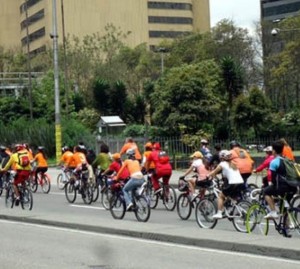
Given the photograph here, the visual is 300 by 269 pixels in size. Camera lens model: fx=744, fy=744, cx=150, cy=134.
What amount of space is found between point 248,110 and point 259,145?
1603 centimetres

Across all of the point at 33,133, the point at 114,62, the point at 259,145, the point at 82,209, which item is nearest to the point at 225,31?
the point at 114,62

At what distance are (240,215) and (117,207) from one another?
4220mm

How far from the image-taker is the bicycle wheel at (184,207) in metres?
17.6

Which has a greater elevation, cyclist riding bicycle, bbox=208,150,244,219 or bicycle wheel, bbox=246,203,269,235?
cyclist riding bicycle, bbox=208,150,244,219

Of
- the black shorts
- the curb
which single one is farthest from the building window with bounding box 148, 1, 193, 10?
the black shorts

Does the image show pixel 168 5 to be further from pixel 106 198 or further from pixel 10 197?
pixel 106 198

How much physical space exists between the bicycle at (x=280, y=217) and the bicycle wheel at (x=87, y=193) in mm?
9220

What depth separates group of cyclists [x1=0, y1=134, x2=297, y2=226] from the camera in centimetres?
1355

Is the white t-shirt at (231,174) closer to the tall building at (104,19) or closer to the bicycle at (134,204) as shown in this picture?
the bicycle at (134,204)

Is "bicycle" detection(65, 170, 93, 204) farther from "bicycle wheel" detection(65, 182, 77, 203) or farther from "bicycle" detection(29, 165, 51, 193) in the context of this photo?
"bicycle" detection(29, 165, 51, 193)

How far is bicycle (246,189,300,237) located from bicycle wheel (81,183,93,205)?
9220 millimetres

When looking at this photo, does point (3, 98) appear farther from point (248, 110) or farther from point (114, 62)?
point (248, 110)

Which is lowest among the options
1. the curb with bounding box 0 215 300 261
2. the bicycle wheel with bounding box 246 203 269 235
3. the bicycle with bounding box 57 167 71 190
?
the curb with bounding box 0 215 300 261

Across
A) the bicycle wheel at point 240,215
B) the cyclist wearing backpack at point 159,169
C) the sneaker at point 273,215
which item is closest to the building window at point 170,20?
the cyclist wearing backpack at point 159,169
